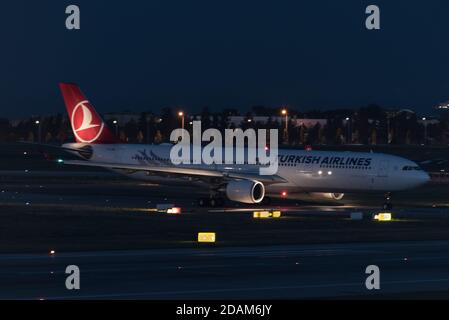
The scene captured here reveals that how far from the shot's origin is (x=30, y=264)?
33.5 metres

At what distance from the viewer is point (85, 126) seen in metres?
77.3

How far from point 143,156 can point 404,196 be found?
17.7 metres

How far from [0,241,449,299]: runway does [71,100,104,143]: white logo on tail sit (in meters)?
37.9

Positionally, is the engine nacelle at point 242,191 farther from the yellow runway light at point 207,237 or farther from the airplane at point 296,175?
the yellow runway light at point 207,237

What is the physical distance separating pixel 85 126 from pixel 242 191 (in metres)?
18.8

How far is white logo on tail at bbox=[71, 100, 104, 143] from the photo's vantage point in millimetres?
76688

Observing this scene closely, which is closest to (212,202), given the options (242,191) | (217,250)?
(242,191)

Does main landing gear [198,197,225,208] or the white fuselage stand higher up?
the white fuselage

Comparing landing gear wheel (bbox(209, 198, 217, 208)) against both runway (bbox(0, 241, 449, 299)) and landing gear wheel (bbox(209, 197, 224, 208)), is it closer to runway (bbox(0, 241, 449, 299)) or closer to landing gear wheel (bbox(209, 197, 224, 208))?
landing gear wheel (bbox(209, 197, 224, 208))

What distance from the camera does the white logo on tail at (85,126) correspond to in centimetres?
7669

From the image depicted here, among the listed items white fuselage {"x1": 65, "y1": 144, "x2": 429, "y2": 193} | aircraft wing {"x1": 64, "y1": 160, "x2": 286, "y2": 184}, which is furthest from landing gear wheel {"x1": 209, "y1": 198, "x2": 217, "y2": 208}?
white fuselage {"x1": 65, "y1": 144, "x2": 429, "y2": 193}

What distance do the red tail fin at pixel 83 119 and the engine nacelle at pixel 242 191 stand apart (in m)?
15.8
